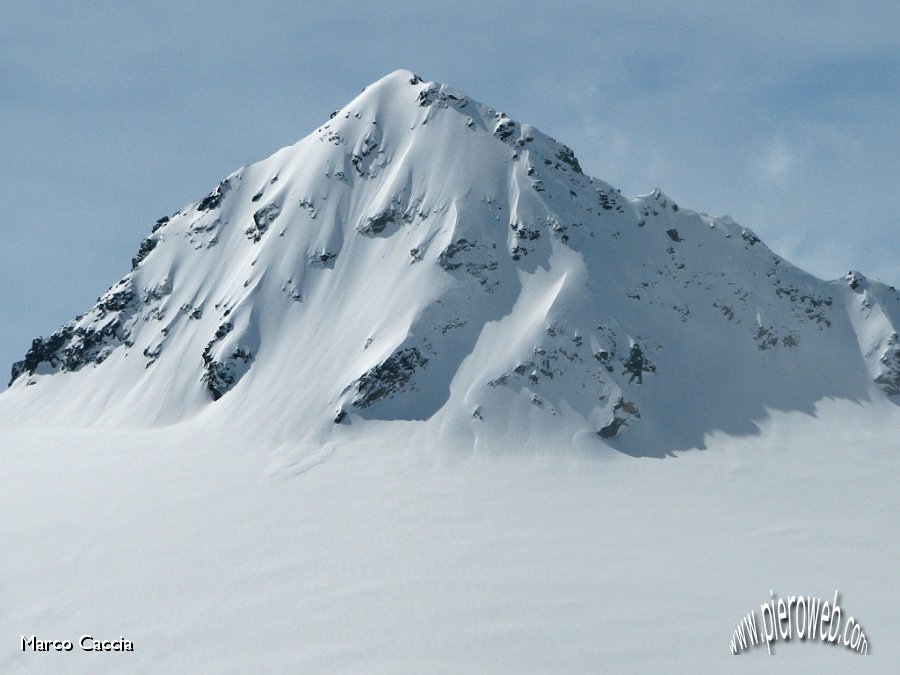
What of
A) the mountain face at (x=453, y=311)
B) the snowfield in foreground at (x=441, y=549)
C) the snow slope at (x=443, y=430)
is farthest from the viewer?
the mountain face at (x=453, y=311)

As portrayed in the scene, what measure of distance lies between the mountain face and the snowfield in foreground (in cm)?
491

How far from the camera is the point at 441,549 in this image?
6144 centimetres

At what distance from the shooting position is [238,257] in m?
118

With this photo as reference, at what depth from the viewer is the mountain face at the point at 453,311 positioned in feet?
292

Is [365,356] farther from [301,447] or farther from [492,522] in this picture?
[492,522]

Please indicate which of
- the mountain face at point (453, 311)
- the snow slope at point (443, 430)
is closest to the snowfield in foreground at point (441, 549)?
the snow slope at point (443, 430)

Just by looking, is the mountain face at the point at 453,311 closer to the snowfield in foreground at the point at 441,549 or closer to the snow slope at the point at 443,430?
A: the snow slope at the point at 443,430

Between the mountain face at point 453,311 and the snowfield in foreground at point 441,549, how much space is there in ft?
16.1

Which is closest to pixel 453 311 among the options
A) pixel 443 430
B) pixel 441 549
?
pixel 443 430

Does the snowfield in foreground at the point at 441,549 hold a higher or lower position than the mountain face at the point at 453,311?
lower

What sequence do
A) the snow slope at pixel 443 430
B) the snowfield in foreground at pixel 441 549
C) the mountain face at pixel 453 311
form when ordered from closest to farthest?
the snowfield in foreground at pixel 441 549, the snow slope at pixel 443 430, the mountain face at pixel 453 311

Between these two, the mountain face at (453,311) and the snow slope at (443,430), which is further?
the mountain face at (453,311)

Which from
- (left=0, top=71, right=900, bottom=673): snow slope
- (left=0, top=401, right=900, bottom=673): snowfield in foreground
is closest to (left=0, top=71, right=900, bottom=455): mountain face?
(left=0, top=71, right=900, bottom=673): snow slope

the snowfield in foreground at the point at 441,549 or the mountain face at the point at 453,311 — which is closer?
the snowfield in foreground at the point at 441,549
